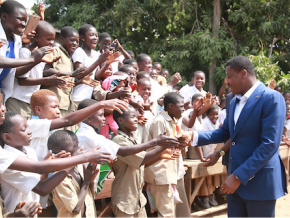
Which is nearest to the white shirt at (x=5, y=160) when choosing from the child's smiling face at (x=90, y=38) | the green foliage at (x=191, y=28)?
the child's smiling face at (x=90, y=38)

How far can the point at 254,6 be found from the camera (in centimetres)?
1085

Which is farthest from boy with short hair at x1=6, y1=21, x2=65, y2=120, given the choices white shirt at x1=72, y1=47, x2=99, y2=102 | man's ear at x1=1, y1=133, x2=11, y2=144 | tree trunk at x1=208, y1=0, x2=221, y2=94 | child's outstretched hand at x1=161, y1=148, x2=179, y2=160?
tree trunk at x1=208, y1=0, x2=221, y2=94

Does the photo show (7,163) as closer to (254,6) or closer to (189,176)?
(189,176)

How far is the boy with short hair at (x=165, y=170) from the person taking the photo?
14.5 ft

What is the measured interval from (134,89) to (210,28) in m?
7.08

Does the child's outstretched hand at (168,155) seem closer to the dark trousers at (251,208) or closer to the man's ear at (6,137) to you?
the dark trousers at (251,208)

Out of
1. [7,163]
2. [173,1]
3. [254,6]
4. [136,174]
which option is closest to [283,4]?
[254,6]

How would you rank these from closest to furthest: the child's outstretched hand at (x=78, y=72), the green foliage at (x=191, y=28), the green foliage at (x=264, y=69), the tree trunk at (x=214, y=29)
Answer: the child's outstretched hand at (x=78, y=72) < the green foliage at (x=264, y=69) < the green foliage at (x=191, y=28) < the tree trunk at (x=214, y=29)

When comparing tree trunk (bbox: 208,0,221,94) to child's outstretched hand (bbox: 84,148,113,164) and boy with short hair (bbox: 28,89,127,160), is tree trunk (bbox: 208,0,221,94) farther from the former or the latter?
child's outstretched hand (bbox: 84,148,113,164)

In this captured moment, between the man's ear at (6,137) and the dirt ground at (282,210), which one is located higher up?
the man's ear at (6,137)

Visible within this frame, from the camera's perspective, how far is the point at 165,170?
4.45 metres

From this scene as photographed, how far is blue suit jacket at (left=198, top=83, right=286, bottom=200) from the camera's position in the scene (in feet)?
10.1

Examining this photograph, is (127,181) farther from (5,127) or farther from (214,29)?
(214,29)

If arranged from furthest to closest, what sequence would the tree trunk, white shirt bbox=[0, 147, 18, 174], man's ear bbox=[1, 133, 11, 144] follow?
the tree trunk
man's ear bbox=[1, 133, 11, 144]
white shirt bbox=[0, 147, 18, 174]
